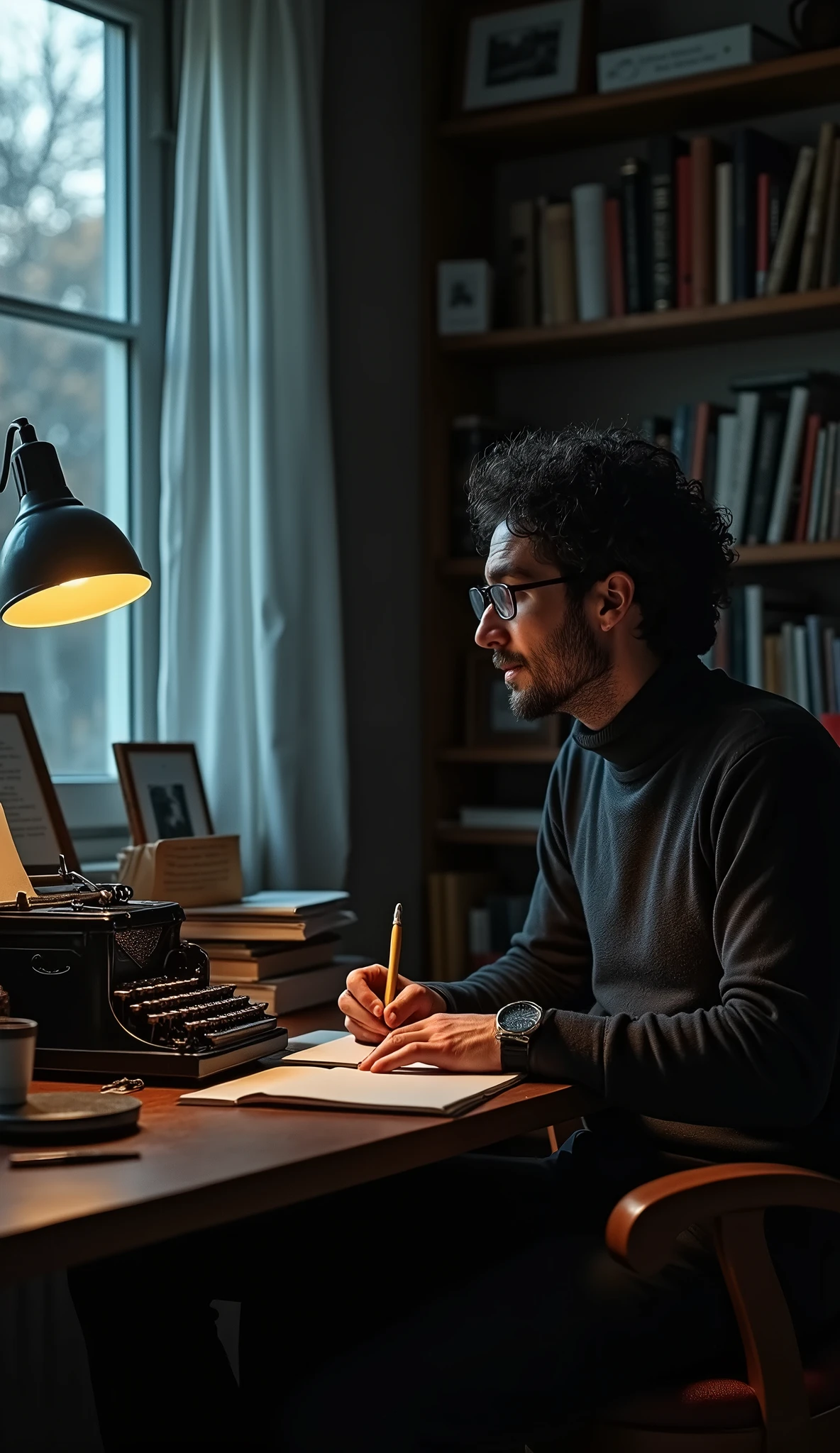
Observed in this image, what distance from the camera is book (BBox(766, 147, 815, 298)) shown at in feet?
9.60

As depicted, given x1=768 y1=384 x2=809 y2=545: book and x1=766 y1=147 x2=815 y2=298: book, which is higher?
x1=766 y1=147 x2=815 y2=298: book

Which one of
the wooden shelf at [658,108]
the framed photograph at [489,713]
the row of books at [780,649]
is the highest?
the wooden shelf at [658,108]

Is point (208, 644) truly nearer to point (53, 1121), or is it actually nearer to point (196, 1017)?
point (196, 1017)

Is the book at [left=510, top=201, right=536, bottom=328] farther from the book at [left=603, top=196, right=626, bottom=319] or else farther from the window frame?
the window frame

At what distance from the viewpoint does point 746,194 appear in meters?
2.97

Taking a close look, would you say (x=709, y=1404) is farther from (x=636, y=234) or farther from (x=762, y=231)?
(x=636, y=234)

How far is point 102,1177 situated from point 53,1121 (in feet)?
0.43

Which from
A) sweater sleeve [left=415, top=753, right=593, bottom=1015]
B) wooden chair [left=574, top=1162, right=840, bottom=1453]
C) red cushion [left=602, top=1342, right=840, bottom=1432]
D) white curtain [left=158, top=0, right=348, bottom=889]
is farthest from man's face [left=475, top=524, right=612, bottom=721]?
white curtain [left=158, top=0, right=348, bottom=889]

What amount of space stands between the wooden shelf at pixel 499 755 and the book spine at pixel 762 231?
96 centimetres

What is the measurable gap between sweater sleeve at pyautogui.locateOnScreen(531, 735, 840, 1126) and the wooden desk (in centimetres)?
7

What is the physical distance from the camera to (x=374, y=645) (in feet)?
10.5

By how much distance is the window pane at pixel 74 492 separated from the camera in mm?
2633

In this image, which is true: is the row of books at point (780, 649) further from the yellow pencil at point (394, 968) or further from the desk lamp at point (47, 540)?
the desk lamp at point (47, 540)

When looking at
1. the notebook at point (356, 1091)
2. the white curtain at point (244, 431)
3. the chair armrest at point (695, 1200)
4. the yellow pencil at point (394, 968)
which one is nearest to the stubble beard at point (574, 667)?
the yellow pencil at point (394, 968)
